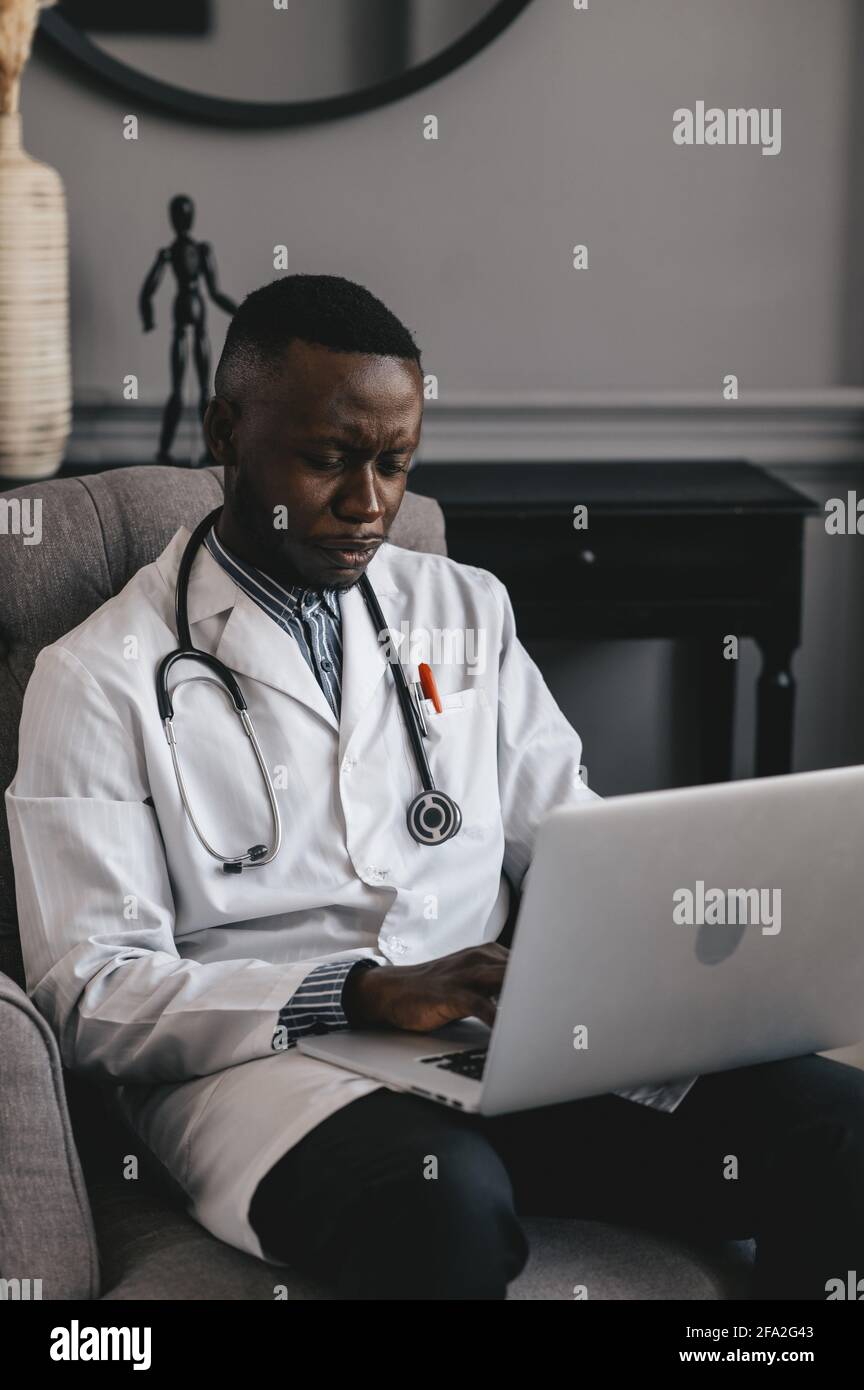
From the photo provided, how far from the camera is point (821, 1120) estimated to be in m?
1.10

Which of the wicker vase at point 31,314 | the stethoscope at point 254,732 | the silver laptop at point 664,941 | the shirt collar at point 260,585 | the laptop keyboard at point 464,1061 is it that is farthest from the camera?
the wicker vase at point 31,314

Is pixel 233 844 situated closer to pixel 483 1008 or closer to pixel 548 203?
pixel 483 1008

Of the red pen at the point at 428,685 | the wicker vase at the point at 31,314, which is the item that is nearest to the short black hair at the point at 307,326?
the red pen at the point at 428,685

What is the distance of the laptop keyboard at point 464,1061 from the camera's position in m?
1.02

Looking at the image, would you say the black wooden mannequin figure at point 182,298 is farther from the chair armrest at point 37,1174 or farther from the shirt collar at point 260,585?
the chair armrest at point 37,1174

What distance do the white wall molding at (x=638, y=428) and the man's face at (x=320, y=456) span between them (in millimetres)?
1071

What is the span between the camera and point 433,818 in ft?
4.31

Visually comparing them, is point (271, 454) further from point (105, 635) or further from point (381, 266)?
point (381, 266)

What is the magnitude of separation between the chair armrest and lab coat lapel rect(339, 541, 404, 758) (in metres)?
0.37

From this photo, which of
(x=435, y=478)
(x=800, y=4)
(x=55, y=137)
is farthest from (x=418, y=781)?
(x=800, y=4)

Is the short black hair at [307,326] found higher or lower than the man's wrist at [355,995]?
higher

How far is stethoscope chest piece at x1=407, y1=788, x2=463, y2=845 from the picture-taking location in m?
1.30

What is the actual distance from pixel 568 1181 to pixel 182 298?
56.2 inches

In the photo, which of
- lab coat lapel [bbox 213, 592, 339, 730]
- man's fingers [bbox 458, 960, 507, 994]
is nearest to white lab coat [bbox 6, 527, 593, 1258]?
lab coat lapel [bbox 213, 592, 339, 730]
